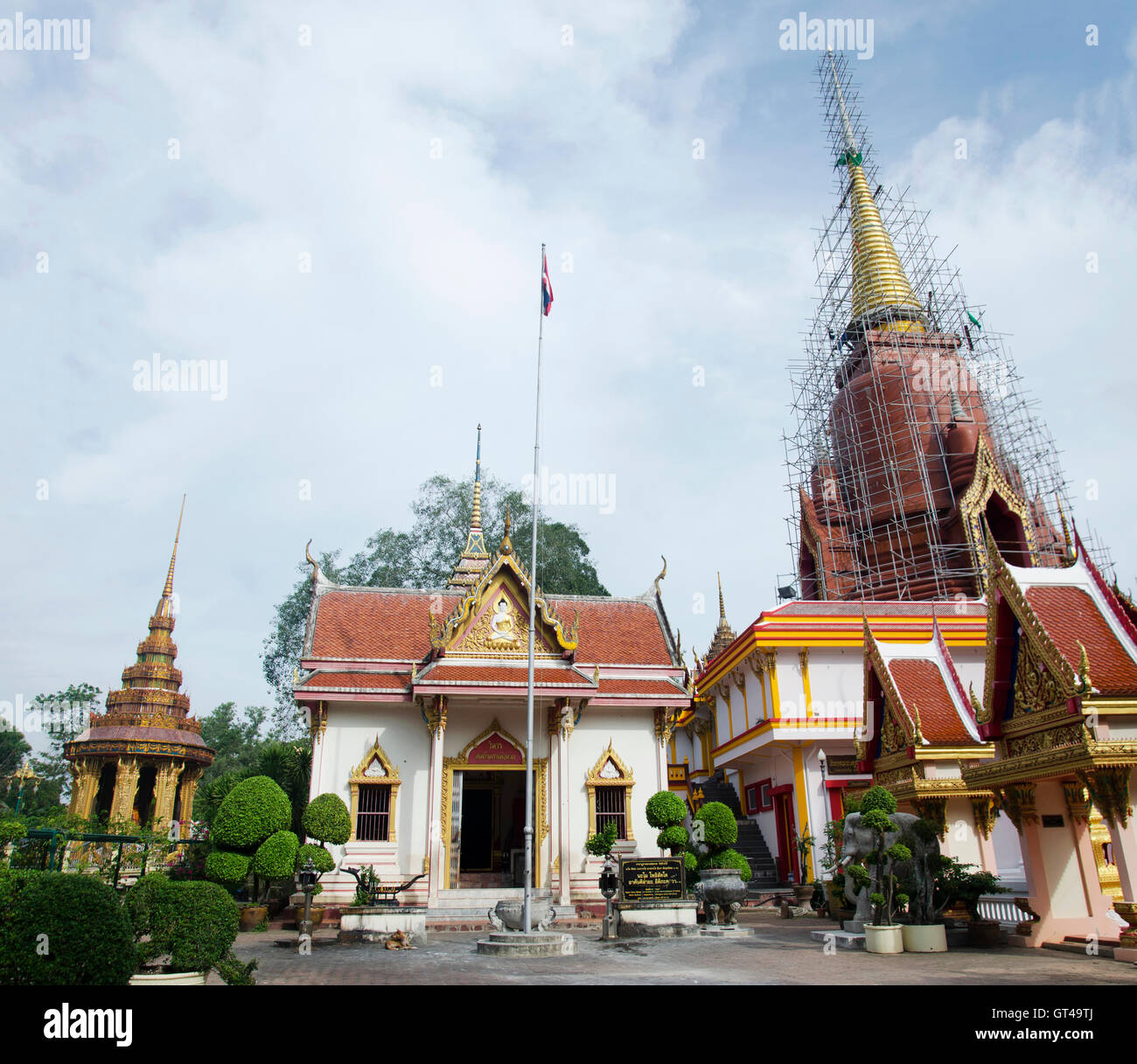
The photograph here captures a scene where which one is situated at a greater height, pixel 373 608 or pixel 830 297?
pixel 830 297

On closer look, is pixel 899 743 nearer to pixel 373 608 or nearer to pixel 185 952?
pixel 185 952

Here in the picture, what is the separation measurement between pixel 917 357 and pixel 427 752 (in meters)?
23.7

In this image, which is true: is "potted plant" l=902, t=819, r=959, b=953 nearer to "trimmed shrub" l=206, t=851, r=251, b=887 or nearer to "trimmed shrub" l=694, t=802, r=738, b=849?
"trimmed shrub" l=694, t=802, r=738, b=849

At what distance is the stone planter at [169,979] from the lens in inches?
234

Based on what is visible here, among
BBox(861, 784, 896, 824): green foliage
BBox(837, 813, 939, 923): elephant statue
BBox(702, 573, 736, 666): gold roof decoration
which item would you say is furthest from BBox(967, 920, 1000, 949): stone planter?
BBox(702, 573, 736, 666): gold roof decoration

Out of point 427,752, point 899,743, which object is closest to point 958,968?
point 899,743

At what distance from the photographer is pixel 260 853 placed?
15.1m

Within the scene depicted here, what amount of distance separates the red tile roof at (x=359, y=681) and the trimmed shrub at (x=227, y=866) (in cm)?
355

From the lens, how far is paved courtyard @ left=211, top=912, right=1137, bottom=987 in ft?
26.2

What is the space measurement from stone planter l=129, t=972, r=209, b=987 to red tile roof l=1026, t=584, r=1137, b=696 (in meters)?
9.37

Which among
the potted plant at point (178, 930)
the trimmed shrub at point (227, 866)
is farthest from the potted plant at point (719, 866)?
the potted plant at point (178, 930)

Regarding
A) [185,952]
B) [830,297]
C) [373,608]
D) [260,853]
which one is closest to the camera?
[185,952]

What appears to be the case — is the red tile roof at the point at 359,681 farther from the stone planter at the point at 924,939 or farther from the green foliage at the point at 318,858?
the stone planter at the point at 924,939

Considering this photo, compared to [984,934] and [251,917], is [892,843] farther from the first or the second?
[251,917]
